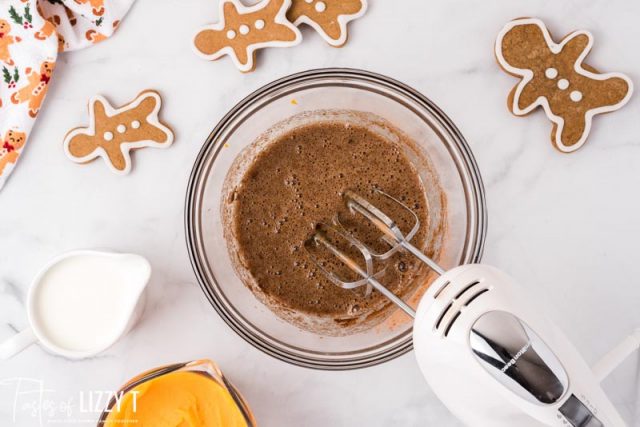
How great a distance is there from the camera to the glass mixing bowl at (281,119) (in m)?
1.02

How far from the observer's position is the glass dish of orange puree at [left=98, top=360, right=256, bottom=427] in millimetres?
1036

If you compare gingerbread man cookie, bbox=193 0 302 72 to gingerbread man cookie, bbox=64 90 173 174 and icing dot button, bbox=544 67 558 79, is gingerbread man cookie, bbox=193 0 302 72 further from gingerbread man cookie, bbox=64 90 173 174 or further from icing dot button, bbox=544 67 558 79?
icing dot button, bbox=544 67 558 79

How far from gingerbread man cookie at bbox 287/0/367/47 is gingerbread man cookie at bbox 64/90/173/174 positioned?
12.4 inches

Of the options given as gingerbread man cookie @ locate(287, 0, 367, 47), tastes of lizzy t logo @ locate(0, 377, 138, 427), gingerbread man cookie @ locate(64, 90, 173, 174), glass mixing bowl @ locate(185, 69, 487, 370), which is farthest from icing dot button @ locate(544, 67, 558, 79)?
tastes of lizzy t logo @ locate(0, 377, 138, 427)

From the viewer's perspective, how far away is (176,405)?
1.06m

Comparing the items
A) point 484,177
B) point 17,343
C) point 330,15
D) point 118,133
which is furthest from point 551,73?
point 17,343

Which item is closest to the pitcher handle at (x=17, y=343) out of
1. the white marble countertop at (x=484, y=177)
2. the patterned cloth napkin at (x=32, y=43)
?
the white marble countertop at (x=484, y=177)

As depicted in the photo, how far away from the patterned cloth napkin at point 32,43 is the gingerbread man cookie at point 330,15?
33 cm

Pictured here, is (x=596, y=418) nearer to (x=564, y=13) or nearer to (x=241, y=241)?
(x=241, y=241)

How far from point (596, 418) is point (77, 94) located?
1023 millimetres

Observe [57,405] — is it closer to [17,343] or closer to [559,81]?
[17,343]

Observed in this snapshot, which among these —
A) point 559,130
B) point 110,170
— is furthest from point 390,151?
point 110,170

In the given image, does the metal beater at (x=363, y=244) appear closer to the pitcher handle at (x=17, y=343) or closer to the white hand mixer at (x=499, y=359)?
the white hand mixer at (x=499, y=359)

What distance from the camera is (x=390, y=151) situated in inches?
43.6
